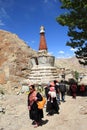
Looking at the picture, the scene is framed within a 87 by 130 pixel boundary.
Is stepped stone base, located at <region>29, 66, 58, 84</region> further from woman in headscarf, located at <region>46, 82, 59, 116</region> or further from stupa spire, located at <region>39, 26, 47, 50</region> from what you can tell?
woman in headscarf, located at <region>46, 82, 59, 116</region>

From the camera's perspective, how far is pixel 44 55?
79.0ft

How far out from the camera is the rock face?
2858 centimetres

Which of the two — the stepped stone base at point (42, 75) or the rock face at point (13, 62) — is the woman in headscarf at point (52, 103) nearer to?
the stepped stone base at point (42, 75)

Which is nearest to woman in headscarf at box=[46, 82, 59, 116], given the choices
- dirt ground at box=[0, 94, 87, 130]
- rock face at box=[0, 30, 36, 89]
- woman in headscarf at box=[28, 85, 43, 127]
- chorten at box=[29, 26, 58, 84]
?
dirt ground at box=[0, 94, 87, 130]

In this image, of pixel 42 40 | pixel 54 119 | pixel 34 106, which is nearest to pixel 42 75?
pixel 42 40

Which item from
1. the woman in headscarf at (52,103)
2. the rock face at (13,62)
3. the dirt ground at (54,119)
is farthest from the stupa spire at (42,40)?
the woman in headscarf at (52,103)

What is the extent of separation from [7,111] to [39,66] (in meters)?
10.7

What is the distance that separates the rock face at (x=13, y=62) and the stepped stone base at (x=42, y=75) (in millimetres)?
5001

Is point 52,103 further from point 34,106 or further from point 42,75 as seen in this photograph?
point 42,75

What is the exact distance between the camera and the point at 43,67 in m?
23.6

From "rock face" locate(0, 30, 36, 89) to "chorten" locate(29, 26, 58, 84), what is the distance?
4.23 metres

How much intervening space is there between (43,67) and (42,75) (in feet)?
3.83

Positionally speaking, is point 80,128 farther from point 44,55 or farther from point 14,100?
point 44,55

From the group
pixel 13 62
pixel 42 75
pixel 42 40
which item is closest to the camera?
pixel 42 75
